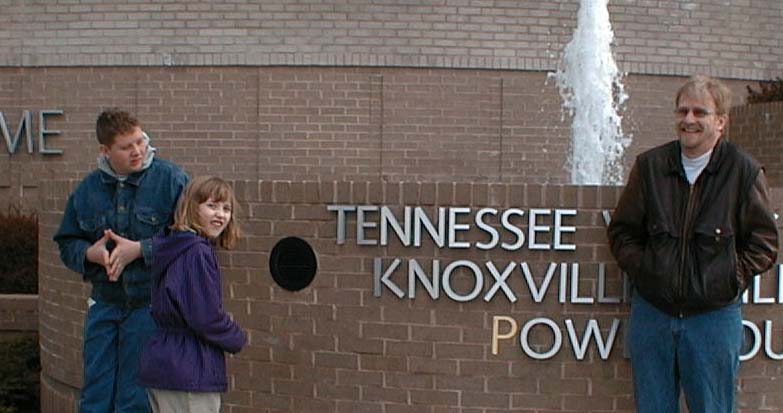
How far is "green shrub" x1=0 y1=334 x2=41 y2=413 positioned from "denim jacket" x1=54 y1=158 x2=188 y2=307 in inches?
127

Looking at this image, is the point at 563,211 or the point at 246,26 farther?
the point at 246,26

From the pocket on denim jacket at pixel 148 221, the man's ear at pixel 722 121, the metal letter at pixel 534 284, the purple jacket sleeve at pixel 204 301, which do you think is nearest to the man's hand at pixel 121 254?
the pocket on denim jacket at pixel 148 221

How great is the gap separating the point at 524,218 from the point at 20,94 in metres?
9.73

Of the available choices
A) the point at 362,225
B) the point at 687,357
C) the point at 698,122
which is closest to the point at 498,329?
the point at 362,225

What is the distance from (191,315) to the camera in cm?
359

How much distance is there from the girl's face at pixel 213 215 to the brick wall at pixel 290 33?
846 centimetres

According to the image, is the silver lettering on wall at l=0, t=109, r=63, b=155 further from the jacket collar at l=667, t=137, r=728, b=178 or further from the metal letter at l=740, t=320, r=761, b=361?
the jacket collar at l=667, t=137, r=728, b=178

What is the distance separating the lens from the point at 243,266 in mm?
5184

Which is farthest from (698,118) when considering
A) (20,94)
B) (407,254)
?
(20,94)

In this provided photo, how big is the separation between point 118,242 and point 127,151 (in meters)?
0.41

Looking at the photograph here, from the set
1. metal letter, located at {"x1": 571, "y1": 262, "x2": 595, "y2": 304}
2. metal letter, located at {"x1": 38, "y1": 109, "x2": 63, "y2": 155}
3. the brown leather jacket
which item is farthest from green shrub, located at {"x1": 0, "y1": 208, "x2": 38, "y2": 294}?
the brown leather jacket

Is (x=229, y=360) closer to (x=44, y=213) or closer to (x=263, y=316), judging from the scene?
(x=263, y=316)

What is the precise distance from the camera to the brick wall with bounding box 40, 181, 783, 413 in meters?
4.78

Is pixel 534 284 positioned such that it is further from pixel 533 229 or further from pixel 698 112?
pixel 698 112
